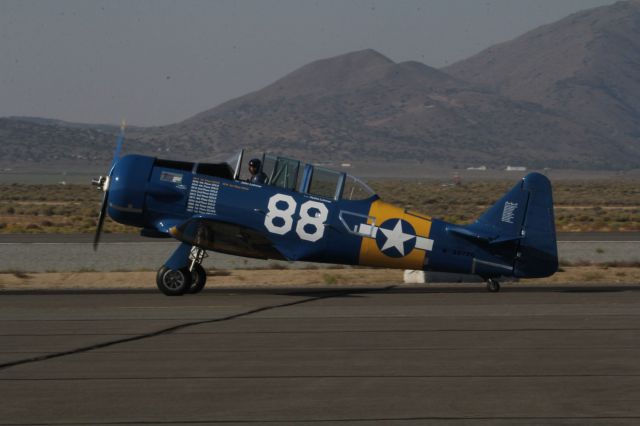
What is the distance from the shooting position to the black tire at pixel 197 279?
17172 millimetres

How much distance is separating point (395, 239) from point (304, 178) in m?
1.77

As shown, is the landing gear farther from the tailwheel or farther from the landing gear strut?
the tailwheel

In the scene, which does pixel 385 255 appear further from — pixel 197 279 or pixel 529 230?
pixel 197 279

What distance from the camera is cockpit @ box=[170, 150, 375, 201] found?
16.9 metres

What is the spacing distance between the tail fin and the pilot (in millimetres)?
3508

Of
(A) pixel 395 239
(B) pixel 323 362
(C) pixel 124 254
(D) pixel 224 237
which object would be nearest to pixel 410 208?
(C) pixel 124 254

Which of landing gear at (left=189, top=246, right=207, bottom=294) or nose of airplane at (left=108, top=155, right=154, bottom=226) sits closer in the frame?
nose of airplane at (left=108, top=155, right=154, bottom=226)

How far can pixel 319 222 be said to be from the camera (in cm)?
1680

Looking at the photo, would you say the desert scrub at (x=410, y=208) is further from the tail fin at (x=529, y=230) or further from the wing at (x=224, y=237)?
the tail fin at (x=529, y=230)

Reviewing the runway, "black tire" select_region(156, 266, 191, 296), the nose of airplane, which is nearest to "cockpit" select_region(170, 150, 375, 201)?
the nose of airplane

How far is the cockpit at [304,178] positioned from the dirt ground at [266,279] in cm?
279

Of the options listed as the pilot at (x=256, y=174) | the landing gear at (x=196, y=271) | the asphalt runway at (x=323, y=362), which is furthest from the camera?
the landing gear at (x=196, y=271)

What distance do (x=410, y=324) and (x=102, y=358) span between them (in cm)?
416

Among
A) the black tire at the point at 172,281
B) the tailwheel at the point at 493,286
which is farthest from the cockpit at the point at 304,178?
the tailwheel at the point at 493,286
